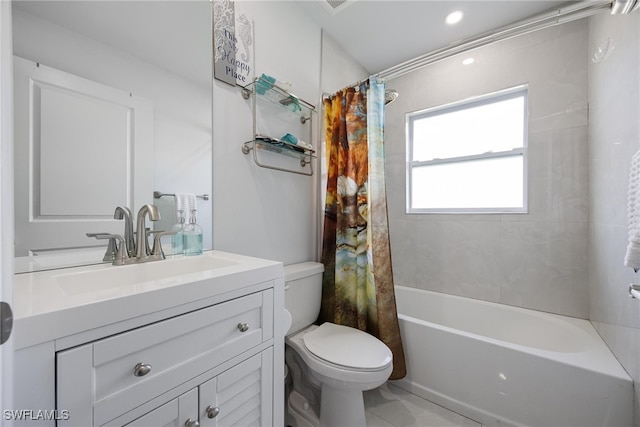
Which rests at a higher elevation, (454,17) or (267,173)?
(454,17)

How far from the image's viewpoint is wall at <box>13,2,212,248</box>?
2.74ft

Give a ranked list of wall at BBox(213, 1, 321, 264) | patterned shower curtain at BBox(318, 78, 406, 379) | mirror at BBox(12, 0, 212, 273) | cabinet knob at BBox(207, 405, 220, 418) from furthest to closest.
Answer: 1. patterned shower curtain at BBox(318, 78, 406, 379)
2. wall at BBox(213, 1, 321, 264)
3. mirror at BBox(12, 0, 212, 273)
4. cabinet knob at BBox(207, 405, 220, 418)

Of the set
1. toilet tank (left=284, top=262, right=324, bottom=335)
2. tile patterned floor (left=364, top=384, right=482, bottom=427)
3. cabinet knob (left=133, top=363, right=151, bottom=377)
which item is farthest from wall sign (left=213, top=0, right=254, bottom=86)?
tile patterned floor (left=364, top=384, right=482, bottom=427)

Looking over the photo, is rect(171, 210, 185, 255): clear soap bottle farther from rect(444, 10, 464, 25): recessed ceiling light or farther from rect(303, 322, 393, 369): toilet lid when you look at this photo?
rect(444, 10, 464, 25): recessed ceiling light

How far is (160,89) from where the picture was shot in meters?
1.09

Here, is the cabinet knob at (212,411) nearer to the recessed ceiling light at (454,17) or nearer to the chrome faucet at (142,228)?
the chrome faucet at (142,228)

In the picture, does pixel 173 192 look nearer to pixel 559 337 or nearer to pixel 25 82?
pixel 25 82

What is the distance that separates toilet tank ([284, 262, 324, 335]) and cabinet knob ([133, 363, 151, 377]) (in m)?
0.80

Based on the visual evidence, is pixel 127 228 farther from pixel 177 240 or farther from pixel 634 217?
pixel 634 217

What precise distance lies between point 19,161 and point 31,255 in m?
0.30

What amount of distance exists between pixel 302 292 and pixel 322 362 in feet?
1.30

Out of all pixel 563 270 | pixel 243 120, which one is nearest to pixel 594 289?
pixel 563 270

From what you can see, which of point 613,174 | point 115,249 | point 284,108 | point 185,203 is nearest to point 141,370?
point 115,249

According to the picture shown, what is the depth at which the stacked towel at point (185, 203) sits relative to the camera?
112 centimetres
